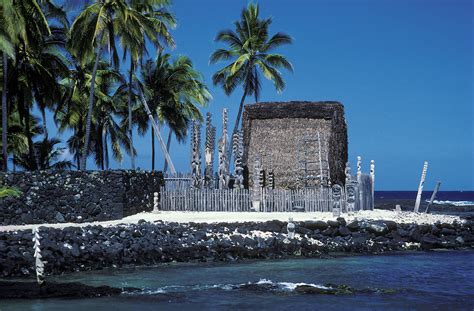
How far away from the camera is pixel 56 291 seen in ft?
42.4

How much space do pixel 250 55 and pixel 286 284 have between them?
2277 centimetres

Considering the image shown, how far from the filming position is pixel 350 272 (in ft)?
52.1

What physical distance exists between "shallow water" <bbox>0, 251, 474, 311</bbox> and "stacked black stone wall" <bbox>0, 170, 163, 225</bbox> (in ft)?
16.4

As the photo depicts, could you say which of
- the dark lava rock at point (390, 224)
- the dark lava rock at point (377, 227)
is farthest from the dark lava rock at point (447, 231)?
the dark lava rock at point (377, 227)

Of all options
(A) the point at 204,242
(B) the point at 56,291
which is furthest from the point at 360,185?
(B) the point at 56,291

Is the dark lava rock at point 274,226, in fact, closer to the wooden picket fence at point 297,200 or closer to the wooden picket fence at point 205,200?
the wooden picket fence at point 297,200

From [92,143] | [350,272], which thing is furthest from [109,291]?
[92,143]

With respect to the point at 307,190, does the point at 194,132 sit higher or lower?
higher

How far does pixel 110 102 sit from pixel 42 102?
7734 millimetres

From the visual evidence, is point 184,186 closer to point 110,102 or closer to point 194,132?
point 194,132

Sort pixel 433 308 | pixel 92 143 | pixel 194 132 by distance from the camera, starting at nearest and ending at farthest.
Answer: pixel 433 308, pixel 194 132, pixel 92 143

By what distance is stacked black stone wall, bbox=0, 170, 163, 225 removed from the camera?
20.1 meters

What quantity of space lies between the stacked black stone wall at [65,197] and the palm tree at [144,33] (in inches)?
314

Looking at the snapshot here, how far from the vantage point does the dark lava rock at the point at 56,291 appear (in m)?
12.7
